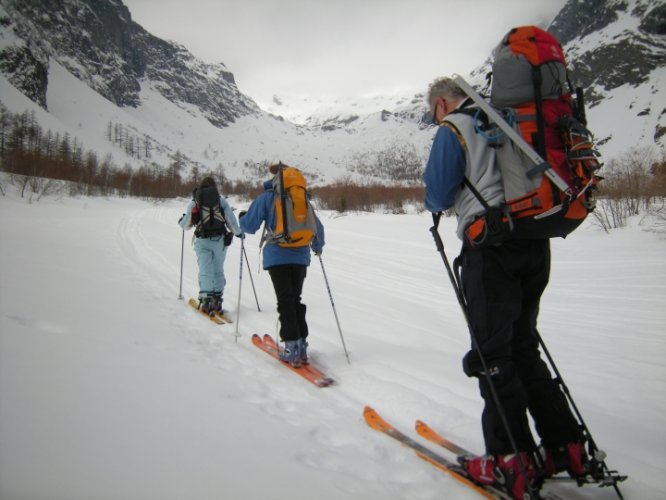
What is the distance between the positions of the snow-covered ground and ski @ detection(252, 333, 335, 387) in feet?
0.33

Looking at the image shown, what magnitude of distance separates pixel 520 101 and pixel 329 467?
7.18 ft

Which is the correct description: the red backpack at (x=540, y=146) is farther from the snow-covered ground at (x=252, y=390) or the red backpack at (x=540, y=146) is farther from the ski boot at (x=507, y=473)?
the snow-covered ground at (x=252, y=390)

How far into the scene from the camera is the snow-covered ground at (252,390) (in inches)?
66.1

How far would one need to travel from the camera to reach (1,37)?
242 feet

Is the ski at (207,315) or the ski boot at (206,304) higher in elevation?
the ski boot at (206,304)

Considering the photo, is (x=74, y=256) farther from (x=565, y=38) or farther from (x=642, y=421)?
(x=565, y=38)

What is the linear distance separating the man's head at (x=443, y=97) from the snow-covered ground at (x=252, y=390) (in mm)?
2127

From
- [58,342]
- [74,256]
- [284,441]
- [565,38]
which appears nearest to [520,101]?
[284,441]

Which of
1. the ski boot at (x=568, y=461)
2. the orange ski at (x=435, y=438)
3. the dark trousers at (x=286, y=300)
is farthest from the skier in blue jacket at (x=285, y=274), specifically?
the ski boot at (x=568, y=461)

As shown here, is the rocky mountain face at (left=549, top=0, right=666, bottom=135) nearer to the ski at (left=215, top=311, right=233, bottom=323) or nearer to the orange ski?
the ski at (left=215, top=311, right=233, bottom=323)

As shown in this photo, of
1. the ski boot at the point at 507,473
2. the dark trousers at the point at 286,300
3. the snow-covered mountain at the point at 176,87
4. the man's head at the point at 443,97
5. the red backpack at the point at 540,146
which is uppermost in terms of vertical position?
the snow-covered mountain at the point at 176,87

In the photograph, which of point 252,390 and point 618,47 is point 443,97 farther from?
point 618,47

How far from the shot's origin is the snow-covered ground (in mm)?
1678

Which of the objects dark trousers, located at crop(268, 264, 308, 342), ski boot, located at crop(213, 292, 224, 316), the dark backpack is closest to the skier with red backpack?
dark trousers, located at crop(268, 264, 308, 342)
